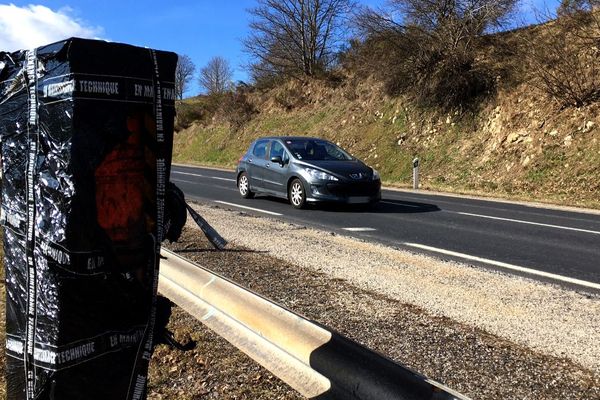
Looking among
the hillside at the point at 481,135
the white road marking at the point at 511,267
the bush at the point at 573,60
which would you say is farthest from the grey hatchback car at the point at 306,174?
the bush at the point at 573,60

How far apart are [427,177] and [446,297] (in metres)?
16.0

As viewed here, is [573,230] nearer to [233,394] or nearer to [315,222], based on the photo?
[315,222]

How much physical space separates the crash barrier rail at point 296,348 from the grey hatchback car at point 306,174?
291 inches

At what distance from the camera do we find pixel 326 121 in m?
30.2

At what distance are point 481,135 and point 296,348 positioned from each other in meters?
19.6

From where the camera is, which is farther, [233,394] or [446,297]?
[446,297]

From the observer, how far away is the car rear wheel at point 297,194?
11.7m

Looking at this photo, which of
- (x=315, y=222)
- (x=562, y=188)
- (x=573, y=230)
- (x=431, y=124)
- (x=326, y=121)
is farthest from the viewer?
(x=326, y=121)

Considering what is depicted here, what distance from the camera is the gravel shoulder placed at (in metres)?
3.09

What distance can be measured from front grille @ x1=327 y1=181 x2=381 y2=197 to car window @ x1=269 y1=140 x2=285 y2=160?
1.84 metres

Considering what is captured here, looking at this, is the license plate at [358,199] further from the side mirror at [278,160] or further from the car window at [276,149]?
the car window at [276,149]

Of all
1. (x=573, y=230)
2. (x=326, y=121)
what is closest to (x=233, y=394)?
(x=573, y=230)

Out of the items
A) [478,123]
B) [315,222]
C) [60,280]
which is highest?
[478,123]

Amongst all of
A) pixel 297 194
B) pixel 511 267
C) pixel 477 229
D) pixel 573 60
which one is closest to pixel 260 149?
pixel 297 194
